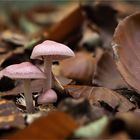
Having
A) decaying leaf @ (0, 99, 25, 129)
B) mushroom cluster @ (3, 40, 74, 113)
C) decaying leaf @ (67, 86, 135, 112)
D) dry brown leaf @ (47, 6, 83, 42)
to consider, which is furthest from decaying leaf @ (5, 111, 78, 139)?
dry brown leaf @ (47, 6, 83, 42)

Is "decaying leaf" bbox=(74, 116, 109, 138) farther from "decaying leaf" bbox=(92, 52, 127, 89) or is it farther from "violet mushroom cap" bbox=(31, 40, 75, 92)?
"decaying leaf" bbox=(92, 52, 127, 89)

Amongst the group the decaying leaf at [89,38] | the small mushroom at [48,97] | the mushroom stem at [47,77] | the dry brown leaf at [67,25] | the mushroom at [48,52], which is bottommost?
the decaying leaf at [89,38]

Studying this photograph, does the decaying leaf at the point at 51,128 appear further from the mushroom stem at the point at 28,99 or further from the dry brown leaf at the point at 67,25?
the dry brown leaf at the point at 67,25

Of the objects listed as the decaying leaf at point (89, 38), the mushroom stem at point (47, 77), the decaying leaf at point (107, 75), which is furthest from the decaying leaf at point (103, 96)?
the decaying leaf at point (89, 38)

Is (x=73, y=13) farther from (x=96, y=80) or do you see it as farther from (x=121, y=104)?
(x=121, y=104)

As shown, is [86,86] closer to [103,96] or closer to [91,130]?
[103,96]
